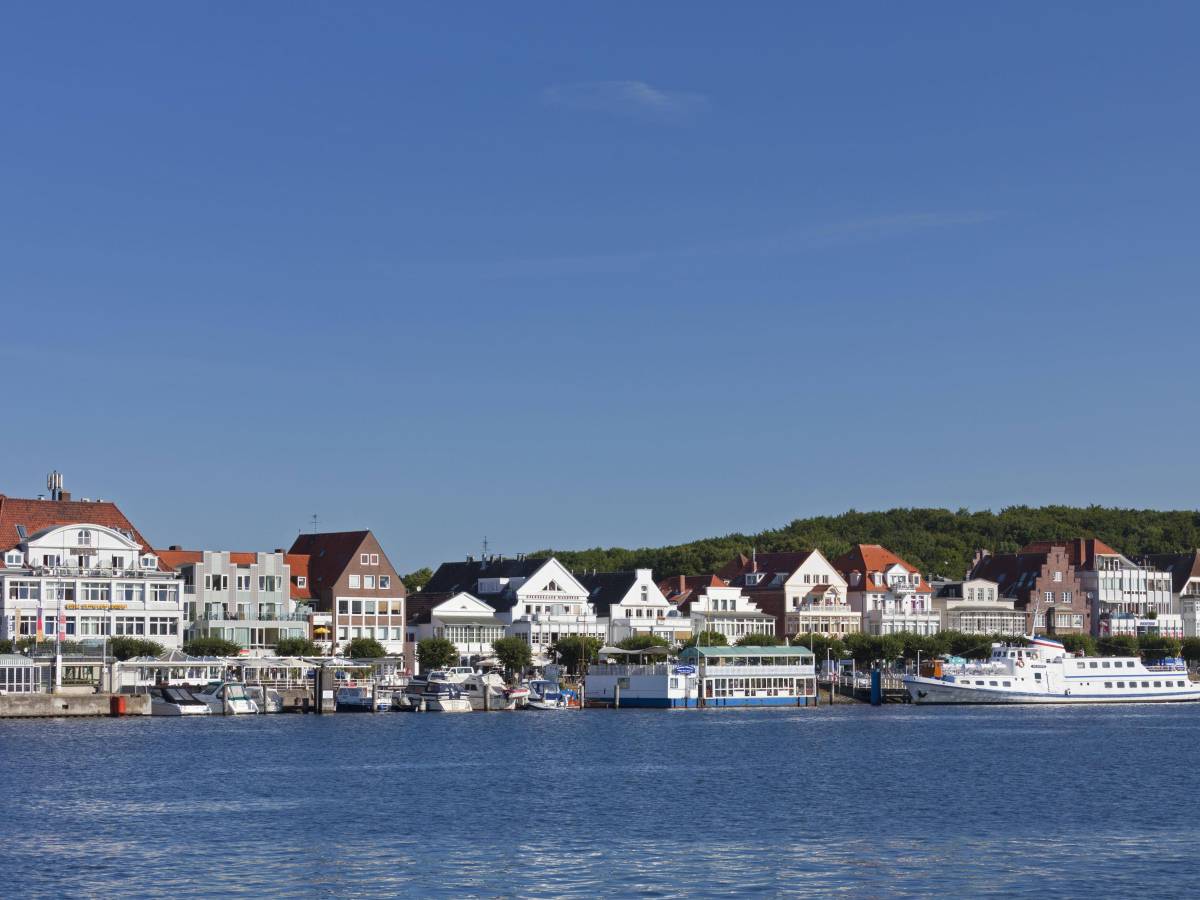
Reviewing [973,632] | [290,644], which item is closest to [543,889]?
[290,644]

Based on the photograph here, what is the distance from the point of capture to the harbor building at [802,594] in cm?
15825

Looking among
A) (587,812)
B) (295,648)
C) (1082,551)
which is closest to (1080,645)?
(1082,551)

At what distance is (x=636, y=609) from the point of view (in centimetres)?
14975

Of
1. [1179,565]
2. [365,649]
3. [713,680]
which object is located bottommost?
[713,680]

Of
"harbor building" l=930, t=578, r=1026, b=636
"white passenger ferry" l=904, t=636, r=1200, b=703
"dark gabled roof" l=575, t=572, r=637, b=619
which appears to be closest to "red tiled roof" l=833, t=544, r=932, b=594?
"harbor building" l=930, t=578, r=1026, b=636

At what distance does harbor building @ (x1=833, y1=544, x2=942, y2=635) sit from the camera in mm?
164250

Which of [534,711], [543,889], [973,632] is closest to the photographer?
[543,889]

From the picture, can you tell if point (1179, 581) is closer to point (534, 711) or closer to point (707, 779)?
point (534, 711)

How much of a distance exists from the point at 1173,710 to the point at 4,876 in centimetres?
10611

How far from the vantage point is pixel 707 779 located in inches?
2778

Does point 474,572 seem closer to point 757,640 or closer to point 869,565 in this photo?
point 757,640

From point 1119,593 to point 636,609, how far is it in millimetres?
59466

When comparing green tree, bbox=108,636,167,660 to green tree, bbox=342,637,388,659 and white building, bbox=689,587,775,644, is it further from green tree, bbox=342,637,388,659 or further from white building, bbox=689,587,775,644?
white building, bbox=689,587,775,644

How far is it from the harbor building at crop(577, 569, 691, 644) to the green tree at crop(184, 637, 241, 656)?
37.7m
